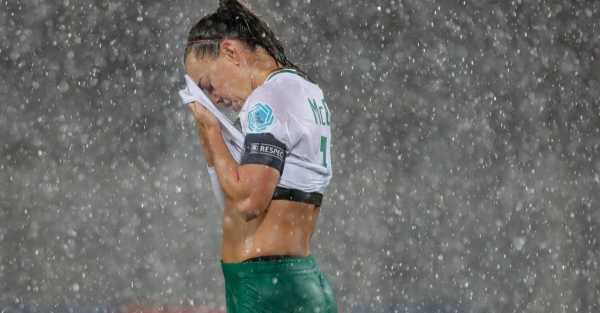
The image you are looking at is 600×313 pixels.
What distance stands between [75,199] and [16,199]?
53 centimetres

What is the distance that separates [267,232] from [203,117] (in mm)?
281

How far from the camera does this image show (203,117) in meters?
2.14

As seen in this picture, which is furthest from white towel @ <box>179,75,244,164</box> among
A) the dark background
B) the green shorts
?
the dark background

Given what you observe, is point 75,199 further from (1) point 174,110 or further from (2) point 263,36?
(2) point 263,36

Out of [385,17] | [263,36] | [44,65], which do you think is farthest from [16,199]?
[263,36]

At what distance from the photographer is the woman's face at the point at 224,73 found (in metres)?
2.21

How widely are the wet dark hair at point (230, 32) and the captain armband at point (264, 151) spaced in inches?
8.8

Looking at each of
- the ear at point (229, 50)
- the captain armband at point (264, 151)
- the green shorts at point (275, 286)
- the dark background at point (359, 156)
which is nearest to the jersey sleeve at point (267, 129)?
the captain armband at point (264, 151)

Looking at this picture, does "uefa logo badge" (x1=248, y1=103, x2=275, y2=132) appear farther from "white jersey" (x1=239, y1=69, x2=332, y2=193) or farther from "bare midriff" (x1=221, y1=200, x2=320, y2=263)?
"bare midriff" (x1=221, y1=200, x2=320, y2=263)

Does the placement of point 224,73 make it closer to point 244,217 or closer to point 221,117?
point 221,117

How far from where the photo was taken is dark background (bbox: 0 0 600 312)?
7.27 meters

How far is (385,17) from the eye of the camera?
28.7 ft

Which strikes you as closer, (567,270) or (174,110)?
(567,270)

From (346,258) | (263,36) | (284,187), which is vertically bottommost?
(346,258)
